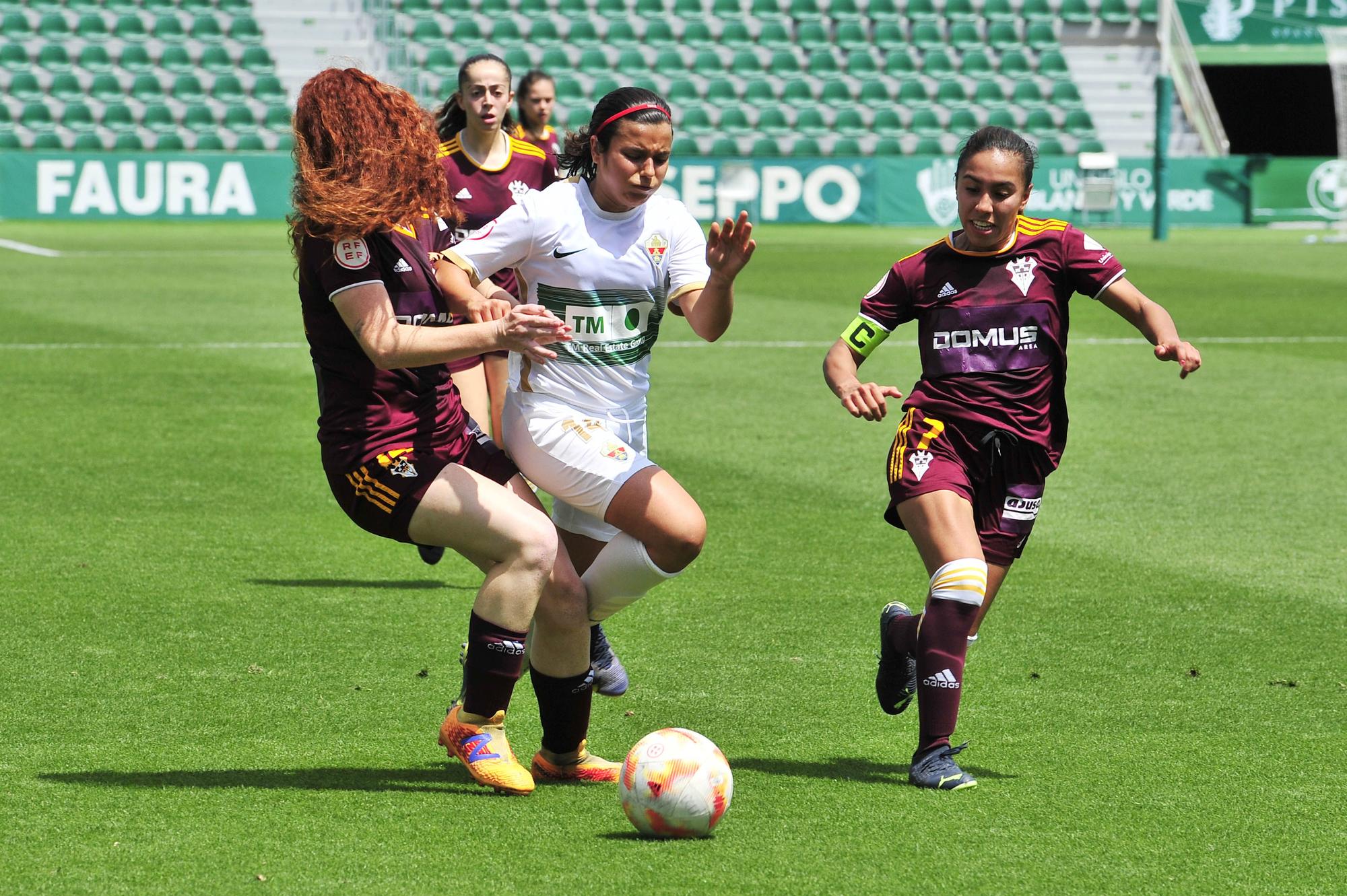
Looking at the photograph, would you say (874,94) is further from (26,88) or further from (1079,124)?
(26,88)

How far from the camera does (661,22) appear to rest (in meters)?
37.1

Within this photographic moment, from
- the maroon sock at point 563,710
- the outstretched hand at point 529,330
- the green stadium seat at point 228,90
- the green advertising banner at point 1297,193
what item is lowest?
the green advertising banner at point 1297,193

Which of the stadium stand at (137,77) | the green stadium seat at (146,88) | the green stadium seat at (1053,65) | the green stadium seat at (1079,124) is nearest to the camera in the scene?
the stadium stand at (137,77)

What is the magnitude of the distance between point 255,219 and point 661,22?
33.6 feet

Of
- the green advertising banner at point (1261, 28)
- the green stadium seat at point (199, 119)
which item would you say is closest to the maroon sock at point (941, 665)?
the green stadium seat at point (199, 119)

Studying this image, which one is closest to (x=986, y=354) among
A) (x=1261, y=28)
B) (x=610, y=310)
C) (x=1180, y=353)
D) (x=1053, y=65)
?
(x=1180, y=353)

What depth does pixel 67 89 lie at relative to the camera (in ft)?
111

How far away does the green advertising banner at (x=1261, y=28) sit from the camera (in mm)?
36344

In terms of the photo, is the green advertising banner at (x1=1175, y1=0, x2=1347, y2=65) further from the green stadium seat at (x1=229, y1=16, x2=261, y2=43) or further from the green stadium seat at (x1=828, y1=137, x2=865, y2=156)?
the green stadium seat at (x1=229, y1=16, x2=261, y2=43)

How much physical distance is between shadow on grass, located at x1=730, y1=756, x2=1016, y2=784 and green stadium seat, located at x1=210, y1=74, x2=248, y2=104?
3148 centimetres

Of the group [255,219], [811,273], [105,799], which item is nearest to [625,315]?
[105,799]

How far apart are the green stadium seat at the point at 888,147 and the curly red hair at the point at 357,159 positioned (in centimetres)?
3163

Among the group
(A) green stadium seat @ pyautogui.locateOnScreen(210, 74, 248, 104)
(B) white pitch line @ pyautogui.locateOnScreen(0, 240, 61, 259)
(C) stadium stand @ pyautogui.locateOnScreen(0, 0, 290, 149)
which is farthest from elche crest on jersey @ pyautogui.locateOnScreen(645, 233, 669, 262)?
(A) green stadium seat @ pyautogui.locateOnScreen(210, 74, 248, 104)

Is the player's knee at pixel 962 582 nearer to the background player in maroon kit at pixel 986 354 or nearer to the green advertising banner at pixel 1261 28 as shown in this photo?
the background player in maroon kit at pixel 986 354
